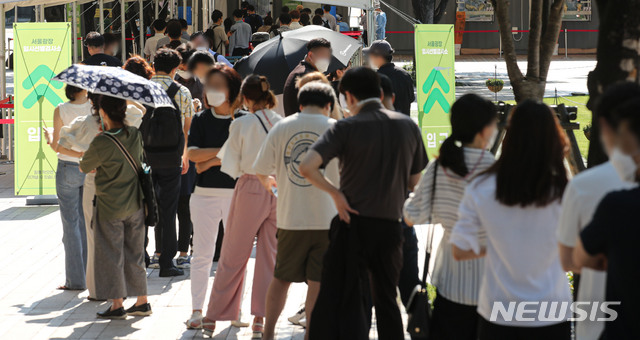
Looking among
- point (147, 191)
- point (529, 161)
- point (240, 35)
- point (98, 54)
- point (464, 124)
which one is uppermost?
point (240, 35)

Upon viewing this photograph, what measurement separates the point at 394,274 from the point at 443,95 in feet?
24.3

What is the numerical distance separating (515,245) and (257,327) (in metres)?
2.89

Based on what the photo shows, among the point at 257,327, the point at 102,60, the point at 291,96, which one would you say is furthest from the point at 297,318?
the point at 102,60

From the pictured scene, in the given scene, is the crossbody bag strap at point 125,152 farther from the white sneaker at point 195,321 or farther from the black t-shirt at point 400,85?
the black t-shirt at point 400,85

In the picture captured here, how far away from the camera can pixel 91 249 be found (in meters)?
6.61

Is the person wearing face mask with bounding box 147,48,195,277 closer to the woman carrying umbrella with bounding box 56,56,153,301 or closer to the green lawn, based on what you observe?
the woman carrying umbrella with bounding box 56,56,153,301

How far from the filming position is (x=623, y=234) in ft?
9.76

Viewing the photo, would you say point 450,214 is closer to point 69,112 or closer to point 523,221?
point 523,221

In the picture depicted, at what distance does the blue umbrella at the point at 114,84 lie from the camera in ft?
20.0

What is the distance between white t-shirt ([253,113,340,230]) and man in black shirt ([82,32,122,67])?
527 centimetres

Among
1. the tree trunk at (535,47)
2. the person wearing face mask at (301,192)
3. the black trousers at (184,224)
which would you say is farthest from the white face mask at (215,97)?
the tree trunk at (535,47)

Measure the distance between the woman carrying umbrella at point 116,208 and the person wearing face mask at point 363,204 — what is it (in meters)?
1.88

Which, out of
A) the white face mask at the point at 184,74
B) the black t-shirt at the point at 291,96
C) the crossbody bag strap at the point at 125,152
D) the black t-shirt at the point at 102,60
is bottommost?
the crossbody bag strap at the point at 125,152

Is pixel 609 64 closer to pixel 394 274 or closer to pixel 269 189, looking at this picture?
pixel 394 274
